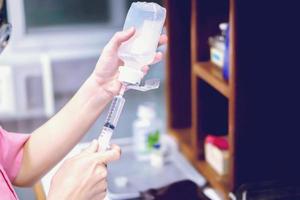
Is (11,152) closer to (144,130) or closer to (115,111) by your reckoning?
(115,111)

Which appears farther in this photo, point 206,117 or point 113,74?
point 206,117

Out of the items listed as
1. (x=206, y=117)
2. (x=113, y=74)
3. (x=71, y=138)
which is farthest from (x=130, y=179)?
(x=113, y=74)

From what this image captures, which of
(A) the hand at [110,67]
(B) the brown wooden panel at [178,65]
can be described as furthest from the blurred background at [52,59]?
(A) the hand at [110,67]

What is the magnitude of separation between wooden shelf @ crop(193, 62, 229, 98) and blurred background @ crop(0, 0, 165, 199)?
1.18 feet

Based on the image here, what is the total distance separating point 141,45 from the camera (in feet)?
4.21

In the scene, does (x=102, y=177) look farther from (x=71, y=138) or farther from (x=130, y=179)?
(x=130, y=179)

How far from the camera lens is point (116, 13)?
7.26 feet

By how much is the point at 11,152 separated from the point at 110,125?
12.6 inches

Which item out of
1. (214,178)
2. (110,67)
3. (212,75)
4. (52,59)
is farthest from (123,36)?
(52,59)

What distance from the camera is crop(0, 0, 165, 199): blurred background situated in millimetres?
2088

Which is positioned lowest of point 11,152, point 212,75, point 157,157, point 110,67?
point 157,157
